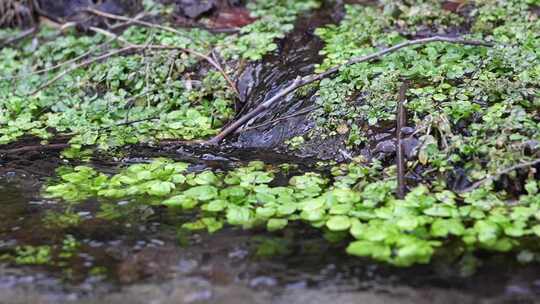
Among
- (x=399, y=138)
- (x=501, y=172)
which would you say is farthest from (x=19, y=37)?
(x=501, y=172)

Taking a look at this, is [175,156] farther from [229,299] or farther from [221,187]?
[229,299]

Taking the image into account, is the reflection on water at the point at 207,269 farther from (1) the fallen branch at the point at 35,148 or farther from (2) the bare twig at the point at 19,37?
(2) the bare twig at the point at 19,37

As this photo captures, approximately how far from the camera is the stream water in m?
2.22

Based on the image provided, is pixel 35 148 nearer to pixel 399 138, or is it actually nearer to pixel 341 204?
pixel 341 204

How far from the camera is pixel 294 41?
16.2 ft

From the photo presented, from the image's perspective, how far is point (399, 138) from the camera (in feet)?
10.6

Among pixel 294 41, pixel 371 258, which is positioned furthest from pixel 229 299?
pixel 294 41

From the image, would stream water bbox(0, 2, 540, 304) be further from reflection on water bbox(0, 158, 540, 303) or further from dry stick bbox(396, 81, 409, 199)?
dry stick bbox(396, 81, 409, 199)

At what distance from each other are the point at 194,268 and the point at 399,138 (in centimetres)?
138

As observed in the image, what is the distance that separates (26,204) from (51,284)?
0.91 metres

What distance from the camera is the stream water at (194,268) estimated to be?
2.22m

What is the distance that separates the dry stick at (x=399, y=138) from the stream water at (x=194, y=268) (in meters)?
0.54

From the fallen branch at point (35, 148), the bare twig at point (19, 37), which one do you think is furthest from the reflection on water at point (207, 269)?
the bare twig at point (19, 37)

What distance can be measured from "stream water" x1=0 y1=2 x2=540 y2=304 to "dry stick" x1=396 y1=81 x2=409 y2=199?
1.76ft
